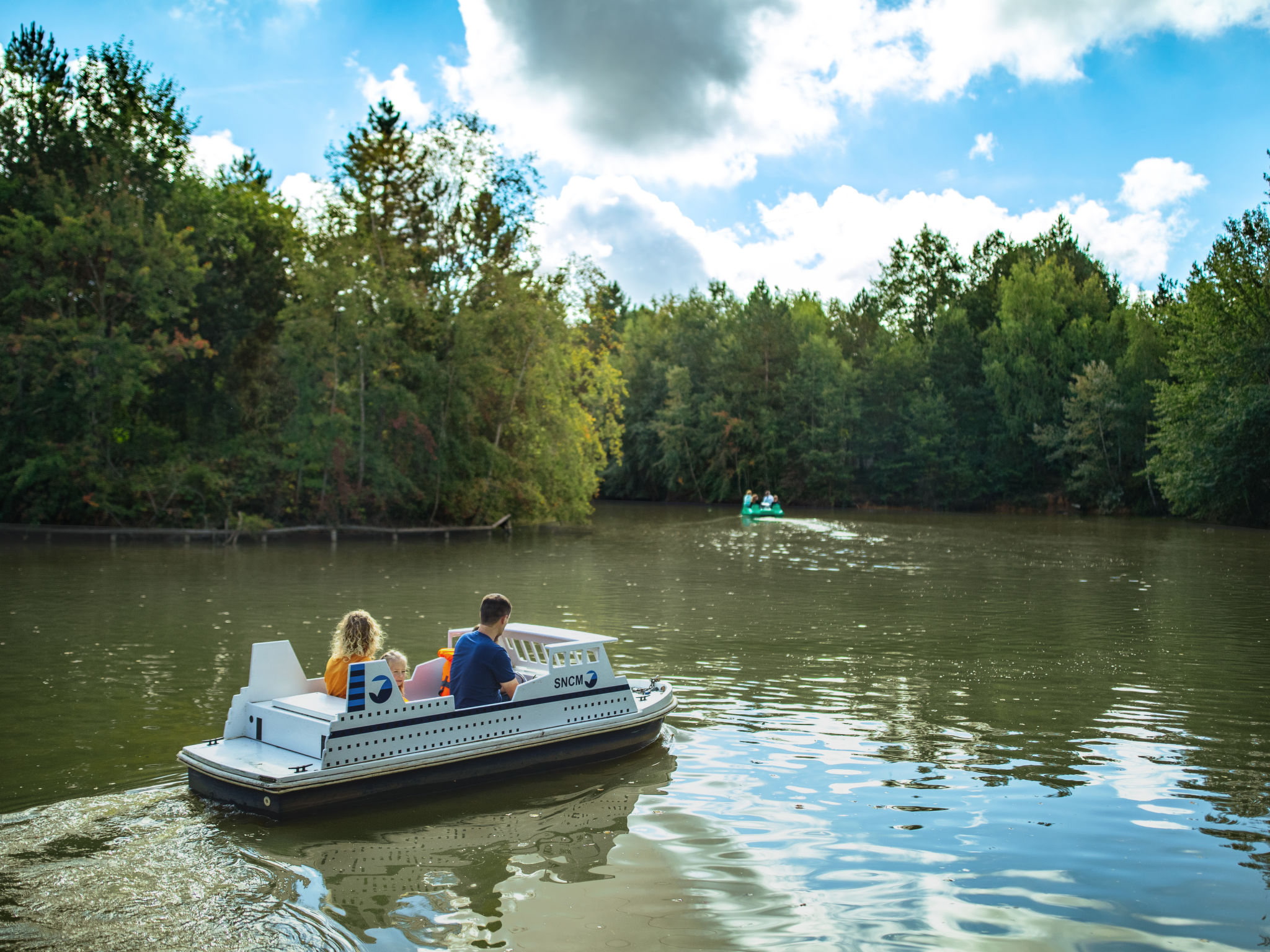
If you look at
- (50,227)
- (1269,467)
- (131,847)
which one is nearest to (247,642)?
(131,847)

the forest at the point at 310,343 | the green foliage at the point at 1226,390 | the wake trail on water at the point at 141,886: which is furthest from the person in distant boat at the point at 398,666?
the green foliage at the point at 1226,390

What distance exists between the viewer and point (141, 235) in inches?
1405

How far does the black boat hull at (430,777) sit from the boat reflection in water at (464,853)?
13cm

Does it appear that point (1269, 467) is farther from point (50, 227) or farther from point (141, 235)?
point (50, 227)

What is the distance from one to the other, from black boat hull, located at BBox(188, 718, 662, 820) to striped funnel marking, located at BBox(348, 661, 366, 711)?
0.55m

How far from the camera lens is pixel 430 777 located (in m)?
8.22

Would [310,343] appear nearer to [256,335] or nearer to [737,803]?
[256,335]

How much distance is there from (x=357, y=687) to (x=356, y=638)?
830mm

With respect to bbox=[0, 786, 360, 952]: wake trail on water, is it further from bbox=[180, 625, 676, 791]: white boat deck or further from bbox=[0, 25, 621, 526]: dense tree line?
bbox=[0, 25, 621, 526]: dense tree line

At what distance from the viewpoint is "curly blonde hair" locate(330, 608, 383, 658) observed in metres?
8.62

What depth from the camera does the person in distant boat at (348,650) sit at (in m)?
8.62

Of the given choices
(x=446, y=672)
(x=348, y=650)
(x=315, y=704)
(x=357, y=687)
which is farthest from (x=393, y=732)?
(x=446, y=672)

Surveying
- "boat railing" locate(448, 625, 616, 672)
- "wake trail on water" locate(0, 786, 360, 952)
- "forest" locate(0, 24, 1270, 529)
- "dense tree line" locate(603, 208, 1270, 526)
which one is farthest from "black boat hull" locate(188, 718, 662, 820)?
"dense tree line" locate(603, 208, 1270, 526)

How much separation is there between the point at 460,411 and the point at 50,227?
53.8 ft
